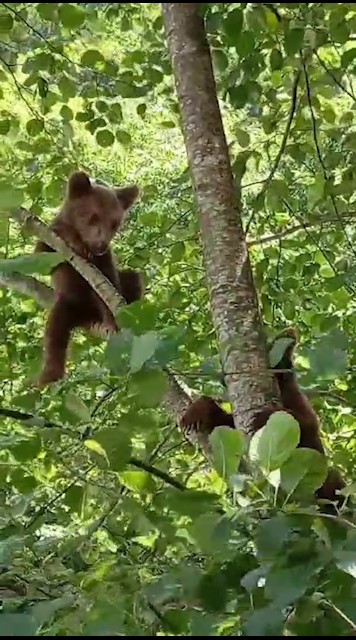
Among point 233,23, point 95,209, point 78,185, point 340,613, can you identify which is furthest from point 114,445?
point 95,209

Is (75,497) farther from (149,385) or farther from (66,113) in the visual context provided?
(66,113)

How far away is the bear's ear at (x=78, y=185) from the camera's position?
3.64m

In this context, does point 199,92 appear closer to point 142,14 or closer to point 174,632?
point 174,632

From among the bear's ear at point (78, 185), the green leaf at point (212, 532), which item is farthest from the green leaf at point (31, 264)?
the bear's ear at point (78, 185)

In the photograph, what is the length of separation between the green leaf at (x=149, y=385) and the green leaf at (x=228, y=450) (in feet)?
0.41

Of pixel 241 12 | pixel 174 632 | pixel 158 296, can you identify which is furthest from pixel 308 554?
pixel 158 296

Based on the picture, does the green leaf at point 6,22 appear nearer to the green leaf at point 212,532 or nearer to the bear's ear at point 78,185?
the bear's ear at point 78,185

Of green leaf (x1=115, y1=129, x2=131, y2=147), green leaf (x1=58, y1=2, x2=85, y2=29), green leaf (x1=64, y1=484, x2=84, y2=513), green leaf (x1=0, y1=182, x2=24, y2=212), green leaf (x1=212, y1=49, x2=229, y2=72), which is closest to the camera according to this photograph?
green leaf (x1=0, y1=182, x2=24, y2=212)

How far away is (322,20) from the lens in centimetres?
289

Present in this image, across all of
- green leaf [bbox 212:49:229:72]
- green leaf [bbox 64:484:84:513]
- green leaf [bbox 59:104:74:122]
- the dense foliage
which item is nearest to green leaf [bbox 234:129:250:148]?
the dense foliage

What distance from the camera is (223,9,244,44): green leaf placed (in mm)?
2561

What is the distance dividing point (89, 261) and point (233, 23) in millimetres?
947

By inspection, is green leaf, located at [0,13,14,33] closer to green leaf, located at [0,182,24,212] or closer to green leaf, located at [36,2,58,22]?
green leaf, located at [36,2,58,22]

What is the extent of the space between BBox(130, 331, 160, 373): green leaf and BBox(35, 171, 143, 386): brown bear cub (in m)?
1.78
